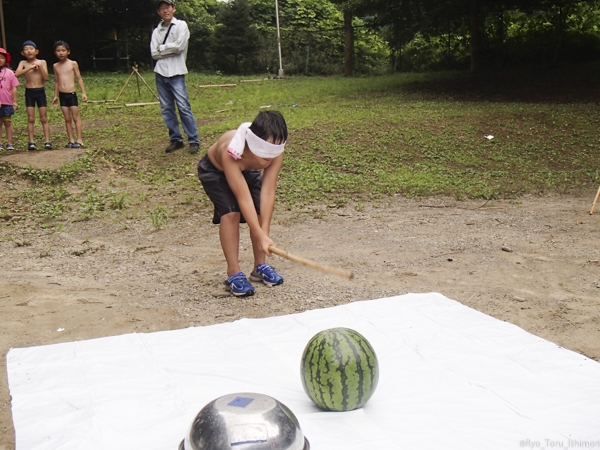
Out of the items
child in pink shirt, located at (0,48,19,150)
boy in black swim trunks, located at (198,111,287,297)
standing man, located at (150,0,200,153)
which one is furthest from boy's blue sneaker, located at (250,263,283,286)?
child in pink shirt, located at (0,48,19,150)

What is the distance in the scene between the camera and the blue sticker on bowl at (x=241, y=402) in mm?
2537

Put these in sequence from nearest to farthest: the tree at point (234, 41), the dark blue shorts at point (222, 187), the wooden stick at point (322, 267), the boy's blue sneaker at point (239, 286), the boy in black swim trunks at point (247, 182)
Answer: the wooden stick at point (322, 267)
the boy in black swim trunks at point (247, 182)
the boy's blue sneaker at point (239, 286)
the dark blue shorts at point (222, 187)
the tree at point (234, 41)

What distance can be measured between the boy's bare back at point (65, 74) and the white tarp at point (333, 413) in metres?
6.64

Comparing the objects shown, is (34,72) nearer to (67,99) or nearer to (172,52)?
(67,99)

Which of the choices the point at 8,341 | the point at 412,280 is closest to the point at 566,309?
the point at 412,280

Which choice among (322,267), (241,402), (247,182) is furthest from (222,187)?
(241,402)

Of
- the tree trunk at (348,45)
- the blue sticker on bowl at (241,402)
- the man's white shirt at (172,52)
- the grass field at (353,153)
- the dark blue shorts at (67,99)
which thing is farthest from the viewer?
the tree trunk at (348,45)

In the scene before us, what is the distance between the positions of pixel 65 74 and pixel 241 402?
813cm

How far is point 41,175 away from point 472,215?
17.4 ft

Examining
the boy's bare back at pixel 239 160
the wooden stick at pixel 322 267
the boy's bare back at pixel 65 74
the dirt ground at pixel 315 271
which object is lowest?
the dirt ground at pixel 315 271

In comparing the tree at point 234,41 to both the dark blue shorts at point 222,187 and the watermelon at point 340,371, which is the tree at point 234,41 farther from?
the watermelon at point 340,371

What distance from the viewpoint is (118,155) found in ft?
31.1

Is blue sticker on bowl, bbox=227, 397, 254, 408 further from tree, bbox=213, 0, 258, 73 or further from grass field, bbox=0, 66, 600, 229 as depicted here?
tree, bbox=213, 0, 258, 73

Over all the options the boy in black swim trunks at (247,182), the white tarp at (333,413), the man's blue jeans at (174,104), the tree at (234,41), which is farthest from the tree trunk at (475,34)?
the white tarp at (333,413)
